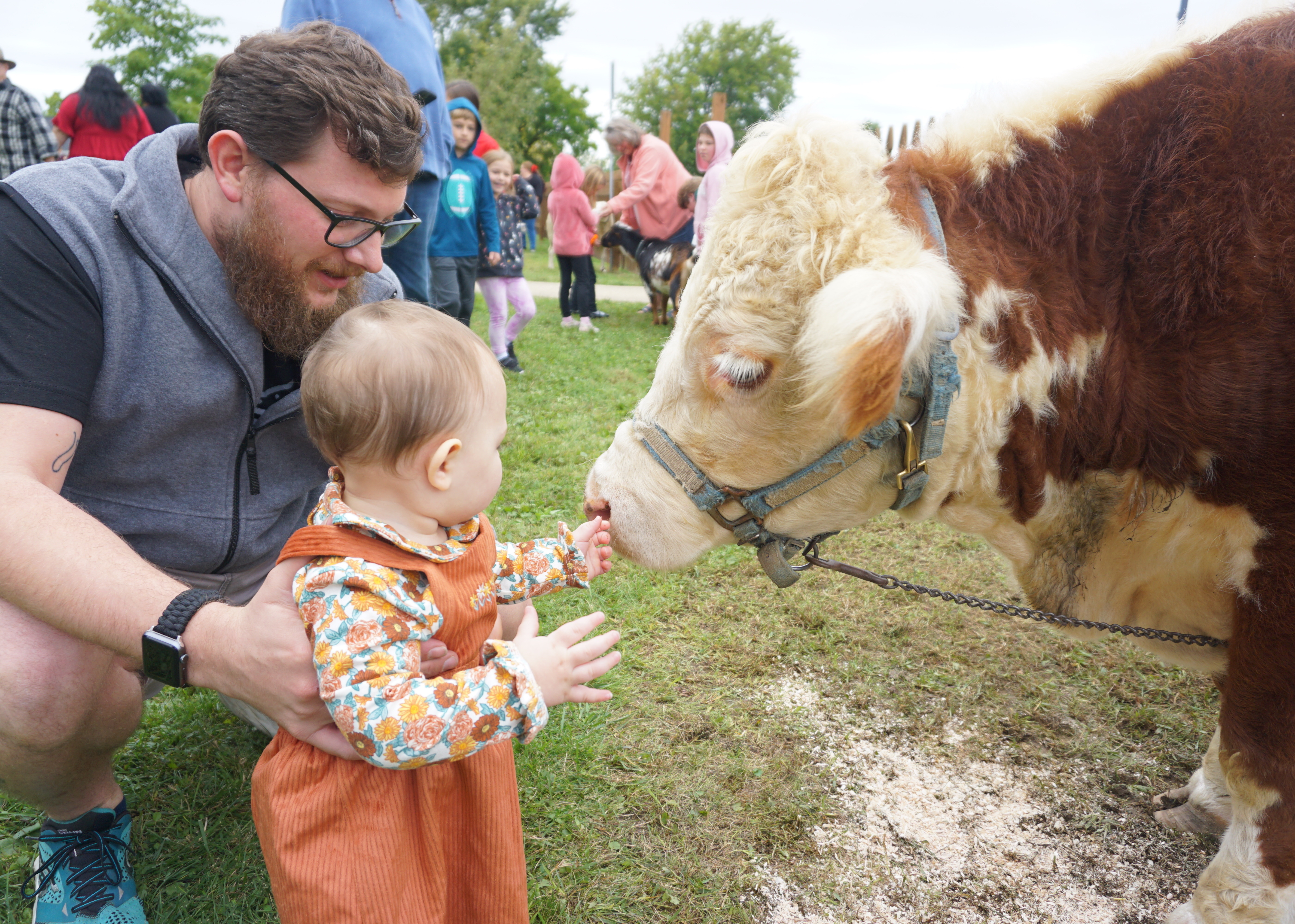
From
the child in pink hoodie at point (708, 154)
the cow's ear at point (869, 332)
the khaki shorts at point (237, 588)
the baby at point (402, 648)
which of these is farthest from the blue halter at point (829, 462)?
the child in pink hoodie at point (708, 154)

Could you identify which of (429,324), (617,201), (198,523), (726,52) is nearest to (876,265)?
(429,324)

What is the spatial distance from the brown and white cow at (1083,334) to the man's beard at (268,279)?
1002 millimetres

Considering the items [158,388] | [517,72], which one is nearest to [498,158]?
[158,388]

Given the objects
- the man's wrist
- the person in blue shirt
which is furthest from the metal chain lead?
the person in blue shirt

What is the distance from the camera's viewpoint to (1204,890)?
6.21 feet

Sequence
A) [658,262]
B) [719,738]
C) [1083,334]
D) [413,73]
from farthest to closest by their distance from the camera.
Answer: [658,262] → [413,73] → [719,738] → [1083,334]

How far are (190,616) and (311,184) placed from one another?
1119 mm

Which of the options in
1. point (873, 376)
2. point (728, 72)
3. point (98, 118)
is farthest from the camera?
point (728, 72)

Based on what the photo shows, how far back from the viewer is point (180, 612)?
1.51 metres

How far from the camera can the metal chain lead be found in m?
2.07

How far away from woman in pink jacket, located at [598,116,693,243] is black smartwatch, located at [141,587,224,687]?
9.52m

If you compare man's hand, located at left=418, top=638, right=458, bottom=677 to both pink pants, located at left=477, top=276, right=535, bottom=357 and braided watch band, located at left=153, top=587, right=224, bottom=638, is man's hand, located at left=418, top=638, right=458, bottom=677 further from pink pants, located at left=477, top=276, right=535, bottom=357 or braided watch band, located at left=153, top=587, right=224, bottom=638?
pink pants, located at left=477, top=276, right=535, bottom=357

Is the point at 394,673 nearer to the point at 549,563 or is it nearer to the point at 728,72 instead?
the point at 549,563

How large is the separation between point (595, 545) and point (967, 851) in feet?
4.81
